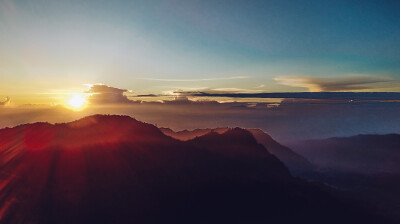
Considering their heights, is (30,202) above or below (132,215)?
above

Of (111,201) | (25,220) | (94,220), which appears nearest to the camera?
(25,220)

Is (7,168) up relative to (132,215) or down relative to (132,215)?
up

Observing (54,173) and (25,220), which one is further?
(54,173)

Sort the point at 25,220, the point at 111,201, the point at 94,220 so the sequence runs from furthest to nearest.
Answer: the point at 111,201 < the point at 94,220 < the point at 25,220

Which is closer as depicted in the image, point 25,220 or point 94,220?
point 25,220

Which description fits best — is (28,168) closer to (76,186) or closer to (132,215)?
(76,186)

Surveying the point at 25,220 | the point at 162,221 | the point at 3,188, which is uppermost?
the point at 3,188

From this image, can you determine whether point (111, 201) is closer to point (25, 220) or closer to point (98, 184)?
point (98, 184)

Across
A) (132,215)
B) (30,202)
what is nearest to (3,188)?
(30,202)

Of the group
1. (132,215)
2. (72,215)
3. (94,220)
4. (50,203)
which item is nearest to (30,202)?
(50,203)
